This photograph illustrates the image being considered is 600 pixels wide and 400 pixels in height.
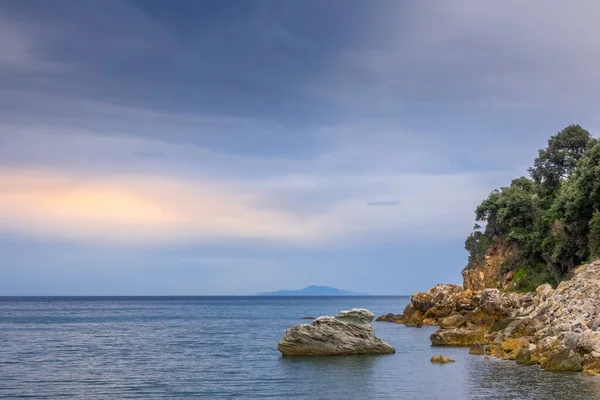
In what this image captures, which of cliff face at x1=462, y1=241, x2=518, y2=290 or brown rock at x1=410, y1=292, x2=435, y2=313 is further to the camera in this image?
cliff face at x1=462, y1=241, x2=518, y2=290

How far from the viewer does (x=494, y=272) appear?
339 feet

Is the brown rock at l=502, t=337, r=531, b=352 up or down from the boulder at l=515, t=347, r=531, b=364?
up

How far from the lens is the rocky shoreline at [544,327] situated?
131 ft

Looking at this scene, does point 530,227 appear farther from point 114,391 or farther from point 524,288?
point 114,391

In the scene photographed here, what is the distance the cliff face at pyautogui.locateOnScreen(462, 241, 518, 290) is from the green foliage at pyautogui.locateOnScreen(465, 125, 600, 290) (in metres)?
1.10

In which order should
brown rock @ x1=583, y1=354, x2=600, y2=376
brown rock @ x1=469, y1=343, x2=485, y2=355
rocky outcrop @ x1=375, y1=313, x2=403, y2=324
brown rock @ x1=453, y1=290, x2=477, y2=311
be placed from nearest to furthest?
brown rock @ x1=583, y1=354, x2=600, y2=376
brown rock @ x1=469, y1=343, x2=485, y2=355
brown rock @ x1=453, y1=290, x2=477, y2=311
rocky outcrop @ x1=375, y1=313, x2=403, y2=324

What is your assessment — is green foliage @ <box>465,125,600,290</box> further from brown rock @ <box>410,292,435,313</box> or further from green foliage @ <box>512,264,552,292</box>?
brown rock @ <box>410,292,435,313</box>

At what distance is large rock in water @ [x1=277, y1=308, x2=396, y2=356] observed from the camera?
163 feet

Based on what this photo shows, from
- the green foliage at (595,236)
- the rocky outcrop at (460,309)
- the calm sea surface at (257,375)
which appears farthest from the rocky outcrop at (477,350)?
the green foliage at (595,236)

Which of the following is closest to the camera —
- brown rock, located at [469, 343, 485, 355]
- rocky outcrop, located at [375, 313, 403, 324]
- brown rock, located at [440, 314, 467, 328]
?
brown rock, located at [469, 343, 485, 355]

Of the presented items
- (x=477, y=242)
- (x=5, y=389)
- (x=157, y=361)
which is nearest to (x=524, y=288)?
(x=477, y=242)

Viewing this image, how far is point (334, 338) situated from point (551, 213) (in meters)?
45.6

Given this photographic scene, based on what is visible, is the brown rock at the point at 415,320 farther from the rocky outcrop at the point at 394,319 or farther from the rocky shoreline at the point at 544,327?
the rocky shoreline at the point at 544,327

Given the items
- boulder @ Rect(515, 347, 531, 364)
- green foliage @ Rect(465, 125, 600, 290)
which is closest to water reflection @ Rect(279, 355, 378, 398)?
boulder @ Rect(515, 347, 531, 364)
